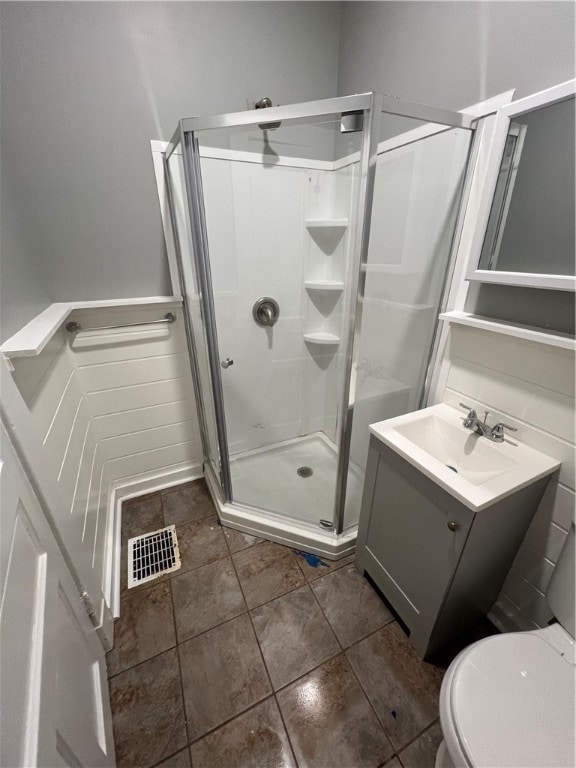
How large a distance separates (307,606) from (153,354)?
4.75 feet

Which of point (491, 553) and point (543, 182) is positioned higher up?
point (543, 182)

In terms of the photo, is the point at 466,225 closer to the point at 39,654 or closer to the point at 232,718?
the point at 39,654

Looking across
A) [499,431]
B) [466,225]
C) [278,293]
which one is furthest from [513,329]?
[278,293]

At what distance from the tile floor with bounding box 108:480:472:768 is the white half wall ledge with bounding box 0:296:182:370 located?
46.0 inches

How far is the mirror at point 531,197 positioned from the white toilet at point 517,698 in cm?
80

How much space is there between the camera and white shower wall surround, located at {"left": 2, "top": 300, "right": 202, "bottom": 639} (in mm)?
951

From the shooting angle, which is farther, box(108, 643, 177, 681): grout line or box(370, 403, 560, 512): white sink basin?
box(108, 643, 177, 681): grout line

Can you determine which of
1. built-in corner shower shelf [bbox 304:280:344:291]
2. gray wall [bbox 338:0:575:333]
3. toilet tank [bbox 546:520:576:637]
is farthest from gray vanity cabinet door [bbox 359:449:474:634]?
built-in corner shower shelf [bbox 304:280:344:291]

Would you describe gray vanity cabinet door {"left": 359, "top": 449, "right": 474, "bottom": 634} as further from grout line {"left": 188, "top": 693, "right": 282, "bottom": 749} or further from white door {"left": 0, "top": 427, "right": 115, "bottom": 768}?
white door {"left": 0, "top": 427, "right": 115, "bottom": 768}

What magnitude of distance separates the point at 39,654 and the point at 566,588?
1324 millimetres

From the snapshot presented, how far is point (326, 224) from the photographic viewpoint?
1.59m

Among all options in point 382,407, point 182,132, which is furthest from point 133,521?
point 182,132

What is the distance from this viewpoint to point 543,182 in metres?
0.91

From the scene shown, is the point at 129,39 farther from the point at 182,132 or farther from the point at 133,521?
the point at 133,521
